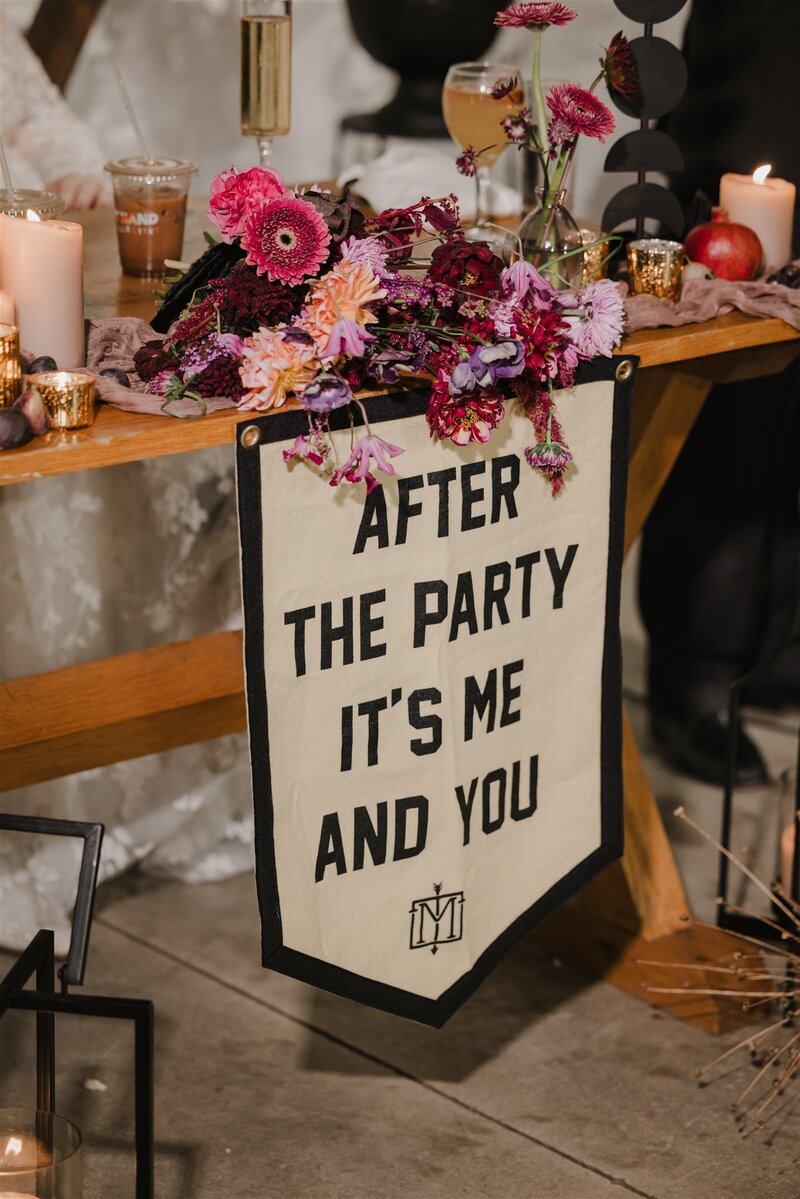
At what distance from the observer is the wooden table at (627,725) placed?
1.70 m

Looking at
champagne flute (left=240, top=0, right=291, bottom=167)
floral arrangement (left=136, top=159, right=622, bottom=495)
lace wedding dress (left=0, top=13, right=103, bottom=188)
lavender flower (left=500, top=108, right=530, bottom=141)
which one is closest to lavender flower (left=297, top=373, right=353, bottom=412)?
floral arrangement (left=136, top=159, right=622, bottom=495)

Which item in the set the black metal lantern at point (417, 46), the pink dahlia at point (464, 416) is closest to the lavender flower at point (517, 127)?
the pink dahlia at point (464, 416)

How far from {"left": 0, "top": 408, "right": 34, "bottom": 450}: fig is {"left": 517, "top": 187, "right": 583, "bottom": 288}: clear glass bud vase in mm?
618

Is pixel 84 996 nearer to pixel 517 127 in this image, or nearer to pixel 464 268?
pixel 464 268

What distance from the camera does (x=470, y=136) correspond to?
1.94 metres

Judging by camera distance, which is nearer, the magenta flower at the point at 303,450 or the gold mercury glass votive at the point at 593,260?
the magenta flower at the point at 303,450

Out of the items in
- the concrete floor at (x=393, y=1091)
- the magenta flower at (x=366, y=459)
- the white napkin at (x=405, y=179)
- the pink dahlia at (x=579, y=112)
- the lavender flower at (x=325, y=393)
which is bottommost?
the concrete floor at (x=393, y=1091)

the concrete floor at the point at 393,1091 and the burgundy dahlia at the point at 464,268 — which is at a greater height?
the burgundy dahlia at the point at 464,268

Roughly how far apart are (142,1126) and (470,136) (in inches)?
48.5

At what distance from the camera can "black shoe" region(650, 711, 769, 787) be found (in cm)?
275

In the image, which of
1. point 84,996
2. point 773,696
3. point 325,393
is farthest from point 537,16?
point 773,696

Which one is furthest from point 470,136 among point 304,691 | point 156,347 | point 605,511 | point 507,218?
point 304,691

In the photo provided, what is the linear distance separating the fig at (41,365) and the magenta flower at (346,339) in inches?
9.3

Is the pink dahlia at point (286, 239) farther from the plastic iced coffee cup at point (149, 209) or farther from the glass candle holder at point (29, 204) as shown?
the plastic iced coffee cup at point (149, 209)
